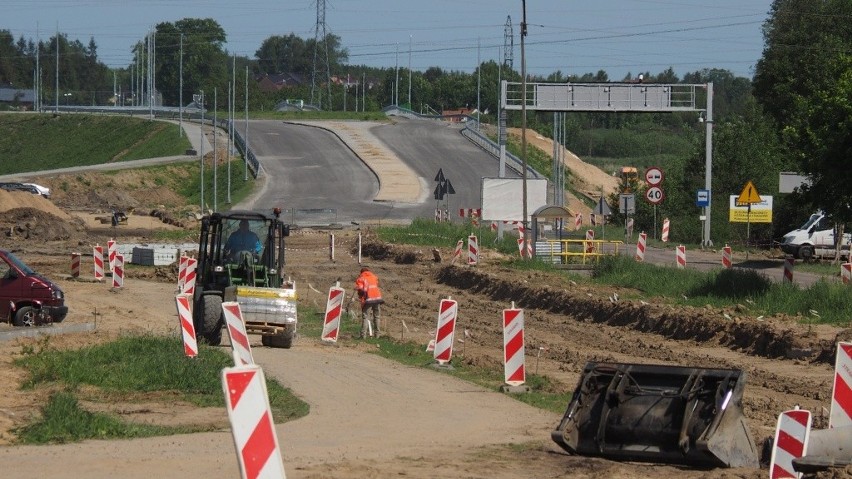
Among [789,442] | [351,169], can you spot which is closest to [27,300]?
[789,442]

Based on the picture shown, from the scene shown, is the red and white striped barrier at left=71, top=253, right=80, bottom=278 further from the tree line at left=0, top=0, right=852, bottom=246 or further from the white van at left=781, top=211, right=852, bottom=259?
the white van at left=781, top=211, right=852, bottom=259

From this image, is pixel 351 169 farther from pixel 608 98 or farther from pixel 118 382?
pixel 118 382

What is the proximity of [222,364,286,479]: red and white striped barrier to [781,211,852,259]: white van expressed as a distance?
42.7 metres

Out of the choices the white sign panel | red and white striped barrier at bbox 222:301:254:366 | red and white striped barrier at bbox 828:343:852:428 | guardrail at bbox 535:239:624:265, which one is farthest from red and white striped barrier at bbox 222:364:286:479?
the white sign panel

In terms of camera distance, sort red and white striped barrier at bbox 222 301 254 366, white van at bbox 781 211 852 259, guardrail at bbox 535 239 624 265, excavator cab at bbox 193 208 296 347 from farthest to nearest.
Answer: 1. white van at bbox 781 211 852 259
2. guardrail at bbox 535 239 624 265
3. excavator cab at bbox 193 208 296 347
4. red and white striped barrier at bbox 222 301 254 366

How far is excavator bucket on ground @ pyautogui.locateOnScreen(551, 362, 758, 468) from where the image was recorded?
36.1 ft

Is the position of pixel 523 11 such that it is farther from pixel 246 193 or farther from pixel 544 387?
pixel 246 193

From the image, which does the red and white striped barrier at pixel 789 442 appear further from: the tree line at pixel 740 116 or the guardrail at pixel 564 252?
the guardrail at pixel 564 252

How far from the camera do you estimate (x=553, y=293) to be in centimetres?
3262

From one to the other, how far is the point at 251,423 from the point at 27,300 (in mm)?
17659

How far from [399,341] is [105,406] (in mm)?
10489

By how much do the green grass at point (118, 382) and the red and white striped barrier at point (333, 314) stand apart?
12.4 ft

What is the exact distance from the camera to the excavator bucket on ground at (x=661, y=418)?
11.0 meters

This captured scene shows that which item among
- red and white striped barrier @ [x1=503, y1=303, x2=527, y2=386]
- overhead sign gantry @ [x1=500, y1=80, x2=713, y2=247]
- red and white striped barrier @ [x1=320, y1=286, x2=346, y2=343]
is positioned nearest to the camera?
red and white striped barrier @ [x1=503, y1=303, x2=527, y2=386]
